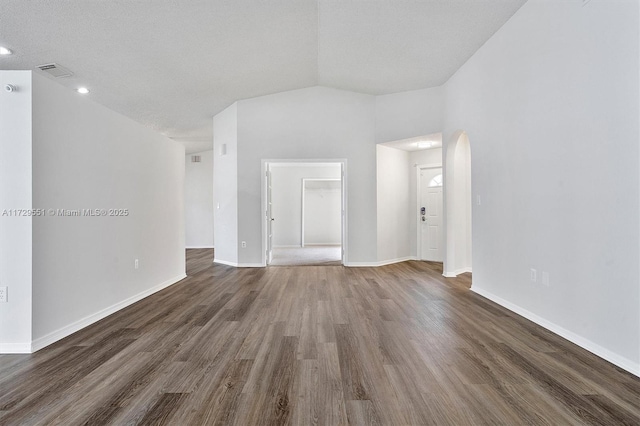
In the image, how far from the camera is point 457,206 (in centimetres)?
556

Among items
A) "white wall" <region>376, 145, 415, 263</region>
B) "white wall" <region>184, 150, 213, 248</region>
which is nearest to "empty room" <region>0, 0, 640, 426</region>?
"white wall" <region>376, 145, 415, 263</region>

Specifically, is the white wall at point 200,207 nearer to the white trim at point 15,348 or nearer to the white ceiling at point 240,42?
the white ceiling at point 240,42

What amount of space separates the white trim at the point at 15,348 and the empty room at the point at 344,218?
0.6 inches

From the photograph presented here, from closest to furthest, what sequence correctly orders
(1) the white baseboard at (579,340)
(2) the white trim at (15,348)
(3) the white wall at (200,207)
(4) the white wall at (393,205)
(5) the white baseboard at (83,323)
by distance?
(1) the white baseboard at (579,340)
(2) the white trim at (15,348)
(5) the white baseboard at (83,323)
(4) the white wall at (393,205)
(3) the white wall at (200,207)

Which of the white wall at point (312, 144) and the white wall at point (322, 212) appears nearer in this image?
the white wall at point (312, 144)

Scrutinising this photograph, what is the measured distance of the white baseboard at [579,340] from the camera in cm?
212

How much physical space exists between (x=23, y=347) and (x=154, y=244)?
78.8 inches

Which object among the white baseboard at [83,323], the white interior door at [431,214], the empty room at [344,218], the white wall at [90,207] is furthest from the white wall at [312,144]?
the white baseboard at [83,323]

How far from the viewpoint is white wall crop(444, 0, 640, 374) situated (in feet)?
7.22

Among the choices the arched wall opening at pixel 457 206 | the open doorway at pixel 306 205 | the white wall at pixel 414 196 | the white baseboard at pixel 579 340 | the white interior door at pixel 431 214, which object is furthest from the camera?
the open doorway at pixel 306 205

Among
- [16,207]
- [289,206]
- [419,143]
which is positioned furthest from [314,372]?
[289,206]

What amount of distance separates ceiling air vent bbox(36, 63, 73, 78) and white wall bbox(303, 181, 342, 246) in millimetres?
6244

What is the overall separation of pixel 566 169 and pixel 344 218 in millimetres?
3953

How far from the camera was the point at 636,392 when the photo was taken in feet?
6.04
